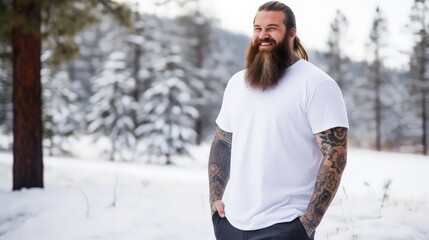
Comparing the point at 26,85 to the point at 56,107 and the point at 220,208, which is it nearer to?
the point at 220,208

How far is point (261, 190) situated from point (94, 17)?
26.8 feet

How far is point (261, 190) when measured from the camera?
2295mm

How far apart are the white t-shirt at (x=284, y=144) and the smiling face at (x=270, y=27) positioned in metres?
0.22

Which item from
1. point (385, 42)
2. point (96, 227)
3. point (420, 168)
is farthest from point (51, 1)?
point (385, 42)

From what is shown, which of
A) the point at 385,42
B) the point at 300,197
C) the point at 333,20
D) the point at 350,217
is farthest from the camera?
the point at 333,20

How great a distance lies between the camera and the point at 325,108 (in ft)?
7.12

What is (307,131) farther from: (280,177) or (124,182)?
(124,182)

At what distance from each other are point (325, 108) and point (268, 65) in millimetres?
455

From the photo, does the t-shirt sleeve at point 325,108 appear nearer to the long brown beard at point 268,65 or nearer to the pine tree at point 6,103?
the long brown beard at point 268,65

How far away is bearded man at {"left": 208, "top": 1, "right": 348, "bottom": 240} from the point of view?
2.19m

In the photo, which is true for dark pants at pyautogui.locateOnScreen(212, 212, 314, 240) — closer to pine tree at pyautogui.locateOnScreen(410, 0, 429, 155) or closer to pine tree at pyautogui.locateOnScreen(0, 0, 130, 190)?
pine tree at pyautogui.locateOnScreen(0, 0, 130, 190)

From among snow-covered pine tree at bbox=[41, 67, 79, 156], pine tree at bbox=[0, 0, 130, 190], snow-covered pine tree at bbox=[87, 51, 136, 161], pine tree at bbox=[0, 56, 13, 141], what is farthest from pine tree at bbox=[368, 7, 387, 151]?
pine tree at bbox=[0, 0, 130, 190]

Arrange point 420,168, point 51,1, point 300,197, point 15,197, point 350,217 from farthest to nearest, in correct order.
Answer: point 420,168 → point 51,1 → point 15,197 → point 350,217 → point 300,197

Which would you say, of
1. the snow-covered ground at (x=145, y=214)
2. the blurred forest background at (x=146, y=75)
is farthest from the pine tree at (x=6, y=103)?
the snow-covered ground at (x=145, y=214)
